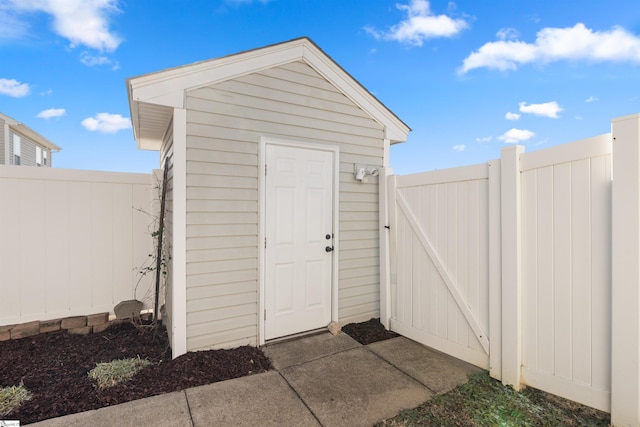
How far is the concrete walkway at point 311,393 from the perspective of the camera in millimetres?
2021

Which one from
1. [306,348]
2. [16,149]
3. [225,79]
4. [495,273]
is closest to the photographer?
[495,273]

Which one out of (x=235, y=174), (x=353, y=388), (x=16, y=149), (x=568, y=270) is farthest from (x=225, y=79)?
(x=16, y=149)

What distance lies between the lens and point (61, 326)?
11.5 ft

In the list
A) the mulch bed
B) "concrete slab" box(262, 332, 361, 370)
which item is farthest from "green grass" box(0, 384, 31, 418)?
"concrete slab" box(262, 332, 361, 370)

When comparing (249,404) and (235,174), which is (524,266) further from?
(235,174)

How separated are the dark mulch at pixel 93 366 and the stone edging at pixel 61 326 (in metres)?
0.08

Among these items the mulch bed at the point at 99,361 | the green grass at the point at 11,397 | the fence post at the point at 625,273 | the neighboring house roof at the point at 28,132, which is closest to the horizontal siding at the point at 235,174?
the mulch bed at the point at 99,361

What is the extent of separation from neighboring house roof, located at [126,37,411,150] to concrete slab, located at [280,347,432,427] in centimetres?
287

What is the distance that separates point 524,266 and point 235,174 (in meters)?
2.84

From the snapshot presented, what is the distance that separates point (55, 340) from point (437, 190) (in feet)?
15.2

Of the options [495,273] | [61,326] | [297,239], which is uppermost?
[297,239]

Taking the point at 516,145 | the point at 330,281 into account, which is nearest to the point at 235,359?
the point at 330,281

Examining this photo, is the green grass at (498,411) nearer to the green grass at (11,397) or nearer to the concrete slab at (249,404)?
the concrete slab at (249,404)

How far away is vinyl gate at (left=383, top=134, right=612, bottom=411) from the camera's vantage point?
6.59 ft
